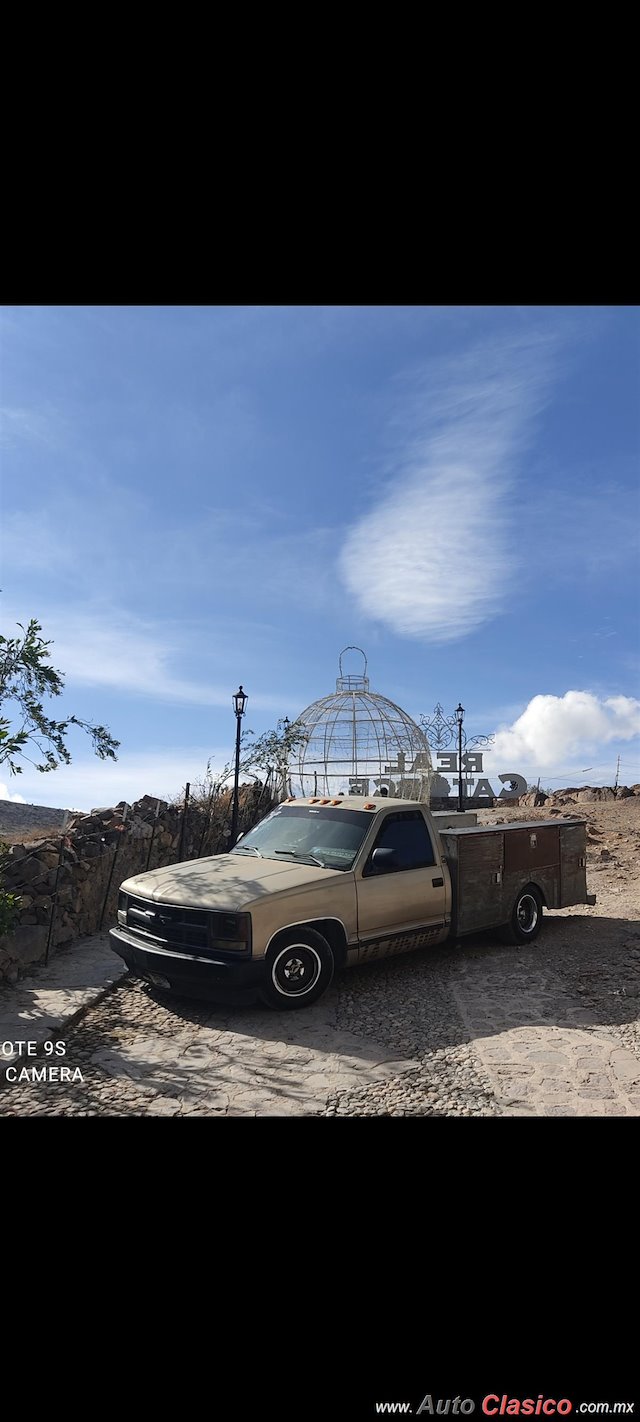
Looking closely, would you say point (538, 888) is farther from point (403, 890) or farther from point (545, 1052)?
point (545, 1052)

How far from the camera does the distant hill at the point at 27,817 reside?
15609 mm

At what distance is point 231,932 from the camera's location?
17.6ft

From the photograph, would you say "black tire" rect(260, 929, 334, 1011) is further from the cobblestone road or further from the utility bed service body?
the cobblestone road

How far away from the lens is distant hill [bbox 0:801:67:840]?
51.2 feet

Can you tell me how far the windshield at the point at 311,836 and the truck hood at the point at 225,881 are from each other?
0.17 meters

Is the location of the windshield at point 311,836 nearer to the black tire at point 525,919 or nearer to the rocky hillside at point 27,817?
the black tire at point 525,919

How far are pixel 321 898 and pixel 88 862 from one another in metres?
3.96

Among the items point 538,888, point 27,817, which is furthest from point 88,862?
point 27,817

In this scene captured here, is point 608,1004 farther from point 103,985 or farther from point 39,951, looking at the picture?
point 39,951

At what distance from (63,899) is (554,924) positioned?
590 centimetres

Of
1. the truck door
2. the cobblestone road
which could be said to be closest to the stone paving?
the cobblestone road

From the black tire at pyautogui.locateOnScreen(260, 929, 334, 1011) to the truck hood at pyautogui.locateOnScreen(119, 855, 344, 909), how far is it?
1.32 ft

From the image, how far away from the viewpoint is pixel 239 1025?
17.7ft
